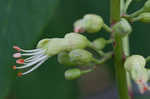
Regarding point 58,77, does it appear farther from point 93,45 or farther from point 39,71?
point 93,45

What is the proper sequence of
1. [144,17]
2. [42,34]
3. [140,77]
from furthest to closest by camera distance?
1. [42,34]
2. [144,17]
3. [140,77]

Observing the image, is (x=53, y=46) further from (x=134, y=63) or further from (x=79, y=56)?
(x=134, y=63)

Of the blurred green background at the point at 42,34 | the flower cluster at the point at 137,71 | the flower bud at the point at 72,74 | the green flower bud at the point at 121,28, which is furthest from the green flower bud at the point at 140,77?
the blurred green background at the point at 42,34

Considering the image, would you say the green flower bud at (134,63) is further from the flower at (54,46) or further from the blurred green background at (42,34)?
the blurred green background at (42,34)

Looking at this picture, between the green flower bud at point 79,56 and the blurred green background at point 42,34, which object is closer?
the blurred green background at point 42,34

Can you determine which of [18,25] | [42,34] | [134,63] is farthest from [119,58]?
[42,34]

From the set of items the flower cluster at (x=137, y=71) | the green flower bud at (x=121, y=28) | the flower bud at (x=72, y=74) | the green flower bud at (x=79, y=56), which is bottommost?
the flower bud at (x=72, y=74)
